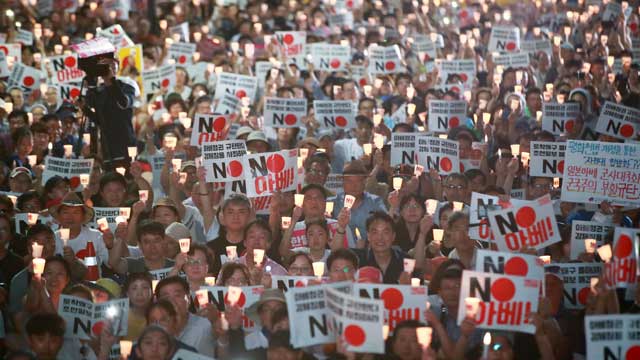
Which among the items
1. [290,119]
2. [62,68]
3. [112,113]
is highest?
[62,68]

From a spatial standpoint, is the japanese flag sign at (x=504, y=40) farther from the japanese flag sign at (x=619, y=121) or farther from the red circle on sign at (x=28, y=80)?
the red circle on sign at (x=28, y=80)

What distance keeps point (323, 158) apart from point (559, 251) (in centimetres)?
258

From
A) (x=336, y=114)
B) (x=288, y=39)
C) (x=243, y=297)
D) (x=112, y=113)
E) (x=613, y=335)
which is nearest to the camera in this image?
(x=613, y=335)

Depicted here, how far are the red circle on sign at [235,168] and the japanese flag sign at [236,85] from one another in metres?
3.70

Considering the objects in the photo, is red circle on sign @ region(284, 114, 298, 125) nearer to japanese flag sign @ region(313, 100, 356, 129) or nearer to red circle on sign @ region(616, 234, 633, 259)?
japanese flag sign @ region(313, 100, 356, 129)

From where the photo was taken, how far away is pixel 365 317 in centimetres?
715

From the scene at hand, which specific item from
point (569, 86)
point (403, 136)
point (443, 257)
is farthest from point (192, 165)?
point (569, 86)

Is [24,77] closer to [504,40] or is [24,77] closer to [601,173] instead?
[504,40]

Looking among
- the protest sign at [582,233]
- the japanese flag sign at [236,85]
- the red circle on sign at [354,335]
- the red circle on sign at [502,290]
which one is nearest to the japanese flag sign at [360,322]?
the red circle on sign at [354,335]

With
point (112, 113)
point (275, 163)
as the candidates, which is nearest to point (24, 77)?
point (112, 113)

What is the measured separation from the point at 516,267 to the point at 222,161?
3.75 meters

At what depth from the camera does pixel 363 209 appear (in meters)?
10.6

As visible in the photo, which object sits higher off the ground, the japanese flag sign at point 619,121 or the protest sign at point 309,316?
the japanese flag sign at point 619,121

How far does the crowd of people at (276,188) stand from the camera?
787 centimetres
